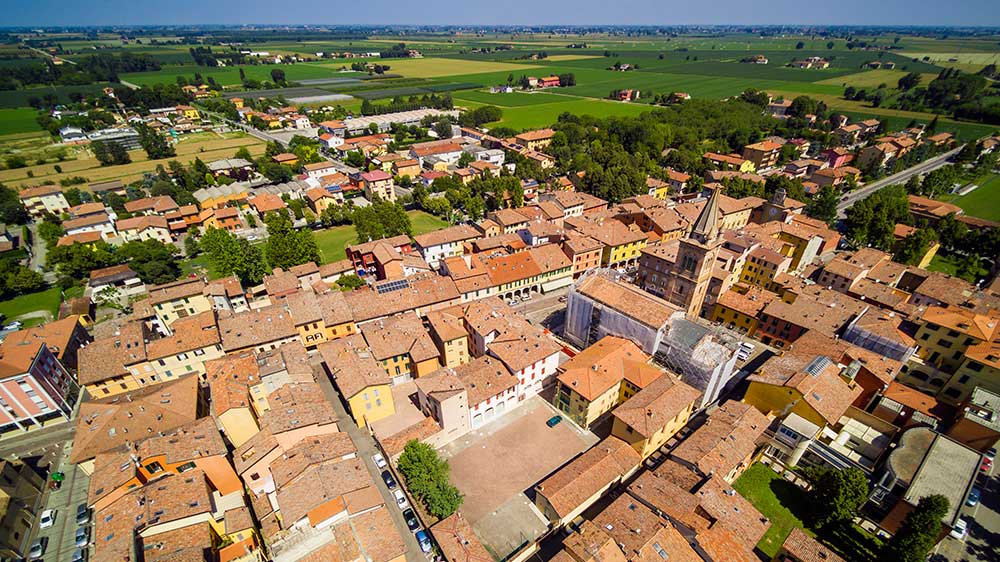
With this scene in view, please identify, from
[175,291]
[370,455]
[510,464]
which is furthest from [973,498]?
[175,291]

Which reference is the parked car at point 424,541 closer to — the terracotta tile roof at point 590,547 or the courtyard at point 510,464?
the courtyard at point 510,464

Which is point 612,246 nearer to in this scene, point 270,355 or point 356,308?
point 356,308

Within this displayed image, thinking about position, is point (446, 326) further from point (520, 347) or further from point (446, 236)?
point (446, 236)

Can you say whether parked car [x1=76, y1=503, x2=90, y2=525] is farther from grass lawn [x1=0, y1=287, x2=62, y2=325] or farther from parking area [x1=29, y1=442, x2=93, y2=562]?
grass lawn [x1=0, y1=287, x2=62, y2=325]

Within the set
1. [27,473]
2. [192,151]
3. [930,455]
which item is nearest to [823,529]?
[930,455]

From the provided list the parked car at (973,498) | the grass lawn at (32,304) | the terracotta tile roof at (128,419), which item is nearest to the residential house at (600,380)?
the parked car at (973,498)
